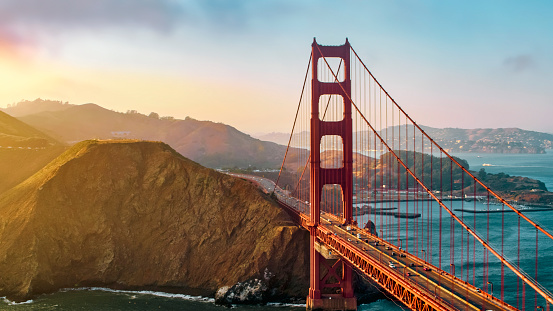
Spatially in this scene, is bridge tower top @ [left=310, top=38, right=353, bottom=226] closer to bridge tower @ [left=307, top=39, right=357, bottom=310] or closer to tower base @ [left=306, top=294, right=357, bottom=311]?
bridge tower @ [left=307, top=39, right=357, bottom=310]

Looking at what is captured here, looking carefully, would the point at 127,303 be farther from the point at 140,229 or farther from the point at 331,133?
the point at 331,133

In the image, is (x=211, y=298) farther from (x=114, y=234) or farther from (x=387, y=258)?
(x=387, y=258)

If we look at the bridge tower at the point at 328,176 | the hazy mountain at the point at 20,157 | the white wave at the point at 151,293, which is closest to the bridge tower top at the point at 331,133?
the bridge tower at the point at 328,176

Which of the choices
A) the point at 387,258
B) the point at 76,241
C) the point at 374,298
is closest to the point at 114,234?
the point at 76,241

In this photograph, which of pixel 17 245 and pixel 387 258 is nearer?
pixel 387 258

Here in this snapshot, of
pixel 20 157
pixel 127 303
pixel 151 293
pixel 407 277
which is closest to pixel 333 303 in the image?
pixel 407 277

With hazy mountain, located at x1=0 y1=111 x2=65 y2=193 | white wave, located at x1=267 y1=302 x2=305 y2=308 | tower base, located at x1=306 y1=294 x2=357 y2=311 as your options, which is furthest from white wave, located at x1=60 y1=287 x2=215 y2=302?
hazy mountain, located at x1=0 y1=111 x2=65 y2=193

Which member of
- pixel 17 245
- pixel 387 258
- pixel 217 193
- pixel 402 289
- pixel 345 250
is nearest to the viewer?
pixel 402 289
